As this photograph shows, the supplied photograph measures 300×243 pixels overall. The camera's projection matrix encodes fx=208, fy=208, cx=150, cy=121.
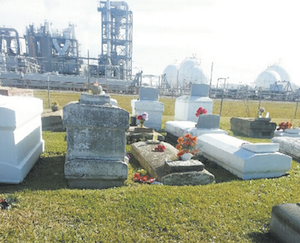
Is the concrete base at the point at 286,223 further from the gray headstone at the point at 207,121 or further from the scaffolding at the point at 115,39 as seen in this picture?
the scaffolding at the point at 115,39

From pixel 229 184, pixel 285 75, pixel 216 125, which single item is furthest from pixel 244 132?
pixel 285 75

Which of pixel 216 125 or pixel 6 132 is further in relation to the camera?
pixel 216 125

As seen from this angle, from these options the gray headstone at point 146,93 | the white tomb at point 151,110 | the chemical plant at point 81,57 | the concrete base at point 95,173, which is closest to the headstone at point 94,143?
the concrete base at point 95,173

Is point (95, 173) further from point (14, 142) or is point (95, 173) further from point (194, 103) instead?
point (194, 103)

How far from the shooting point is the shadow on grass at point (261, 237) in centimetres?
268

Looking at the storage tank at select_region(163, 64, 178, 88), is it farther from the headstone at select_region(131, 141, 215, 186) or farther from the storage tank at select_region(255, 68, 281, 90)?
the headstone at select_region(131, 141, 215, 186)

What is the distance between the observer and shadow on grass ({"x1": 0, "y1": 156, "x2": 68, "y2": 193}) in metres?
3.59

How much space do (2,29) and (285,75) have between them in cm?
6347

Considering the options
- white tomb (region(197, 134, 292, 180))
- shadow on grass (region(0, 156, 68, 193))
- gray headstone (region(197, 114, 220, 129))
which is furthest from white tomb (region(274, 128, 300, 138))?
shadow on grass (region(0, 156, 68, 193))

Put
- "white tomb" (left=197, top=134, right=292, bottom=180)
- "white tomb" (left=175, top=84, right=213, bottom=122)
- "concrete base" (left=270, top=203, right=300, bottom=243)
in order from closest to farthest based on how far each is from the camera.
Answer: "concrete base" (left=270, top=203, right=300, bottom=243), "white tomb" (left=197, top=134, right=292, bottom=180), "white tomb" (left=175, top=84, right=213, bottom=122)

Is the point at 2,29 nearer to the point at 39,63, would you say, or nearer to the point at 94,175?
the point at 39,63

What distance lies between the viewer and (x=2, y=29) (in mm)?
38312

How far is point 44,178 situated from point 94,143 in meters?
1.23

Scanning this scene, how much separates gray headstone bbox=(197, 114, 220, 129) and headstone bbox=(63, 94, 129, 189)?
4.42 m
